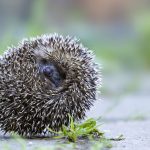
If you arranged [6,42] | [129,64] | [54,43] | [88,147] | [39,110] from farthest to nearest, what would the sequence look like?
1. [129,64]
2. [6,42]
3. [54,43]
4. [39,110]
5. [88,147]

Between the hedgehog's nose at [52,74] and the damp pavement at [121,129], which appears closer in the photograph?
the damp pavement at [121,129]

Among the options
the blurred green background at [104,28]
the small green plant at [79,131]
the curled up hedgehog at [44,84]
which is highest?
the blurred green background at [104,28]

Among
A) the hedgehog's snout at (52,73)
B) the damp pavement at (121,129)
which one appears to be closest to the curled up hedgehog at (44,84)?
the hedgehog's snout at (52,73)

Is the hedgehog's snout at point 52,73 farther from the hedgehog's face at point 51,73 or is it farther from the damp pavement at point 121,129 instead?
the damp pavement at point 121,129

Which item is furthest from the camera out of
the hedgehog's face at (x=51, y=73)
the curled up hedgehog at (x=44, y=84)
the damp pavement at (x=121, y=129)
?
the hedgehog's face at (x=51, y=73)

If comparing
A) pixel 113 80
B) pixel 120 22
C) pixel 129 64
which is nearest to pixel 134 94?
pixel 113 80

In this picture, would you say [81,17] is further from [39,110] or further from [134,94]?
[39,110]

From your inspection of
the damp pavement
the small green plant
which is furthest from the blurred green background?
the small green plant

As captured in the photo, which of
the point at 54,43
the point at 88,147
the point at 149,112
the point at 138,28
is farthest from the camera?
the point at 138,28
